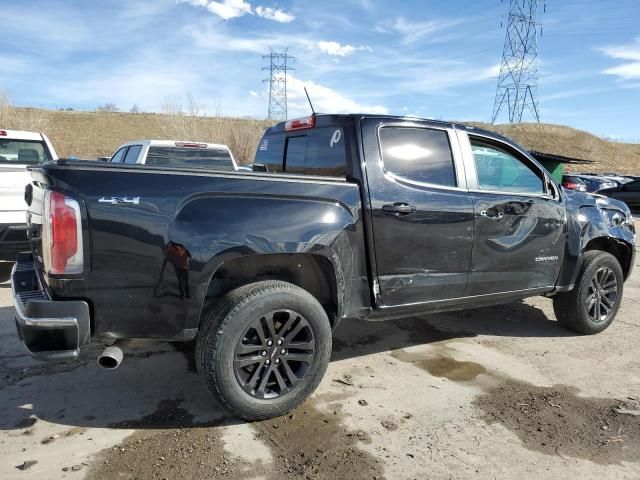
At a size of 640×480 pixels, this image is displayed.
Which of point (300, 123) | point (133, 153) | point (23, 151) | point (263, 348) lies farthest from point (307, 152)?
point (23, 151)

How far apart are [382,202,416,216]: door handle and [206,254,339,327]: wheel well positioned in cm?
58

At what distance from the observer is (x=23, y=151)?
786cm

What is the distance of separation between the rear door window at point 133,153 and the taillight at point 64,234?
20.0 ft

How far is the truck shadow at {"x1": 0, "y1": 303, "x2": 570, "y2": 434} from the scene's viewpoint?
324 cm

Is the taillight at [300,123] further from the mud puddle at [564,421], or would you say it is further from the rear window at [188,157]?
the rear window at [188,157]

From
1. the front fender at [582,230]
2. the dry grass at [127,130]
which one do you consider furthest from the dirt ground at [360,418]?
the dry grass at [127,130]

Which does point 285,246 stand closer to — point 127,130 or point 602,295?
point 602,295

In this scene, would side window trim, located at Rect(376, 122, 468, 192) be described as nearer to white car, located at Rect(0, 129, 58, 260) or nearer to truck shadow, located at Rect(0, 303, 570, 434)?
truck shadow, located at Rect(0, 303, 570, 434)

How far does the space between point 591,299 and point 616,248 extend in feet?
2.32

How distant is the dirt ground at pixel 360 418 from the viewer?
9.16ft

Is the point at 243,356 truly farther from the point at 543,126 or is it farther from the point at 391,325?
the point at 543,126

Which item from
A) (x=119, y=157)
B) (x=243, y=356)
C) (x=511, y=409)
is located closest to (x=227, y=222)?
(x=243, y=356)

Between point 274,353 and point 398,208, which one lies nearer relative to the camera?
point 274,353

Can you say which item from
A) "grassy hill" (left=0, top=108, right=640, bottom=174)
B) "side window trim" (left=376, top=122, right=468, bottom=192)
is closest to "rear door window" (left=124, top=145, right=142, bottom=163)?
"side window trim" (left=376, top=122, right=468, bottom=192)
